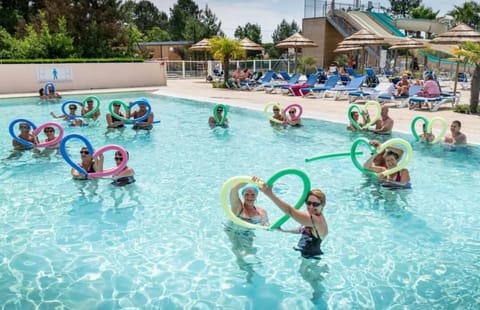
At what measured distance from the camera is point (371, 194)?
7316mm

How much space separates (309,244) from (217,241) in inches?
51.4

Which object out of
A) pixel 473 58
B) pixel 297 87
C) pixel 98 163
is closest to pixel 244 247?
pixel 98 163

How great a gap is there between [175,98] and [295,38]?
8.86m

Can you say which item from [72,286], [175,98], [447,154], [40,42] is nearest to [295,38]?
[175,98]

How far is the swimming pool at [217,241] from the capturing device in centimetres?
453

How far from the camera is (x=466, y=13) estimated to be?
170 ft

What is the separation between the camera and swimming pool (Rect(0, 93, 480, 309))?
14.9ft

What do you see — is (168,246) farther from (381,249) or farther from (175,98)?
(175,98)

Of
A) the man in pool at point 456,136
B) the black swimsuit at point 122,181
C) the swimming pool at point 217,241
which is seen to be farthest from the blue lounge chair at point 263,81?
the black swimsuit at point 122,181

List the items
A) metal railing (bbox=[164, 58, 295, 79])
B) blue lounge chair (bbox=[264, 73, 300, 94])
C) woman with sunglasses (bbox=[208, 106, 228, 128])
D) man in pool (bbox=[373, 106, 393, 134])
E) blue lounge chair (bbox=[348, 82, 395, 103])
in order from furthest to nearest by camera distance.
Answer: metal railing (bbox=[164, 58, 295, 79])
blue lounge chair (bbox=[264, 73, 300, 94])
blue lounge chair (bbox=[348, 82, 395, 103])
woman with sunglasses (bbox=[208, 106, 228, 128])
man in pool (bbox=[373, 106, 393, 134])

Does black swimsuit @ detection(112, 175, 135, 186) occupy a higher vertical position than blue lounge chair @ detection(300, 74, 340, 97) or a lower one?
lower

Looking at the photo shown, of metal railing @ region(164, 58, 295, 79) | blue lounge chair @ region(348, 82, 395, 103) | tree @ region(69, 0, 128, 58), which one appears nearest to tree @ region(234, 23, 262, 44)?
metal railing @ region(164, 58, 295, 79)

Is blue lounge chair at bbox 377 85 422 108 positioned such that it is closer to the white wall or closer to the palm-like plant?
the white wall

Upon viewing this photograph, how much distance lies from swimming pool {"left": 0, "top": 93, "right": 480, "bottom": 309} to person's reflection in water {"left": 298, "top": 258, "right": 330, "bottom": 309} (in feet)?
0.04
